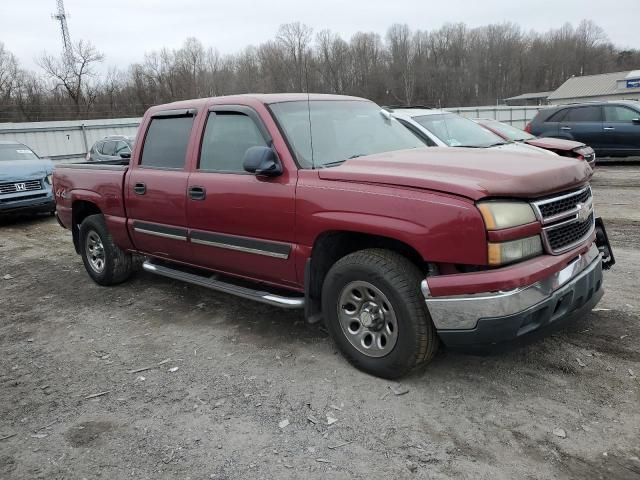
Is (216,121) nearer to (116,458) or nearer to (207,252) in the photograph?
(207,252)

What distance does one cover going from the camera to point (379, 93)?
4897 centimetres

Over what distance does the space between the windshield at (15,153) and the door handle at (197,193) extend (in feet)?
29.3

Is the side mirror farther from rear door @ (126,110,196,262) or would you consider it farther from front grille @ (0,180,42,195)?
front grille @ (0,180,42,195)

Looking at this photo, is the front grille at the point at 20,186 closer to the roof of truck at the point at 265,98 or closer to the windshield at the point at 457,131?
the roof of truck at the point at 265,98

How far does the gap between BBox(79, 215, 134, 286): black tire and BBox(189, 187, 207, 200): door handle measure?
1786 millimetres

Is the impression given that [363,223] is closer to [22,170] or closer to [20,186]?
[20,186]

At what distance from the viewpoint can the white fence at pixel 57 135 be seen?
2258 centimetres

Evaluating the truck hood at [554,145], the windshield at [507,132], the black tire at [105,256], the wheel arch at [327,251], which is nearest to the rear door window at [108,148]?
the black tire at [105,256]

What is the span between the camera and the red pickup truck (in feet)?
9.95

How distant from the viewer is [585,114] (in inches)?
561

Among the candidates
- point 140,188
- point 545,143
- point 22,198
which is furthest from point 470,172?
point 22,198

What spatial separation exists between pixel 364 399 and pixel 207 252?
1.97m

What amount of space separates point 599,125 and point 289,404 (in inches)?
533

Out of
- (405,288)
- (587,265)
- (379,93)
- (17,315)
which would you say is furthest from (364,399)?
(379,93)
